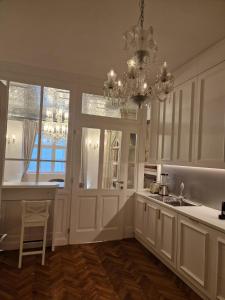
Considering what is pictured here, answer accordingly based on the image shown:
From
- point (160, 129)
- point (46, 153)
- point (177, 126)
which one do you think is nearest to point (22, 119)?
point (46, 153)

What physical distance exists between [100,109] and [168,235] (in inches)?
91.7

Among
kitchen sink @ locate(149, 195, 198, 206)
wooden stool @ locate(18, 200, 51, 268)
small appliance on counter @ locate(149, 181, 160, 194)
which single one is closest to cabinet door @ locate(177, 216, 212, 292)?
kitchen sink @ locate(149, 195, 198, 206)

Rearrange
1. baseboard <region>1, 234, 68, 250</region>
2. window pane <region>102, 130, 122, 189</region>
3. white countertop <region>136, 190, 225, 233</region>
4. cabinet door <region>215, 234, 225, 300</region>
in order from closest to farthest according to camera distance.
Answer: cabinet door <region>215, 234, 225, 300</region> → white countertop <region>136, 190, 225, 233</region> → baseboard <region>1, 234, 68, 250</region> → window pane <region>102, 130, 122, 189</region>

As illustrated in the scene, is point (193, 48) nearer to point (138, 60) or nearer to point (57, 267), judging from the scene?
point (138, 60)

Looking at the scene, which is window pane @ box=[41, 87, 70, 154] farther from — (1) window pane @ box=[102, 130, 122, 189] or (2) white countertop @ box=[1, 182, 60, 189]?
(1) window pane @ box=[102, 130, 122, 189]

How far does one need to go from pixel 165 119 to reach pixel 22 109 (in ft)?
7.67

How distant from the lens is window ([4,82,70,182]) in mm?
3316

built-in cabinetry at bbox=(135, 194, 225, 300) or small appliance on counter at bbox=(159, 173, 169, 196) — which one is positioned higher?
small appliance on counter at bbox=(159, 173, 169, 196)

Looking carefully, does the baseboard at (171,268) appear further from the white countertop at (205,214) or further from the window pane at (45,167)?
the window pane at (45,167)

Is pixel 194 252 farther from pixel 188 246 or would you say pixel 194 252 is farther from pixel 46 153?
pixel 46 153

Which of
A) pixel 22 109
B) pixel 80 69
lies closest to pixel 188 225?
pixel 80 69

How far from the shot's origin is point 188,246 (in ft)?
8.01

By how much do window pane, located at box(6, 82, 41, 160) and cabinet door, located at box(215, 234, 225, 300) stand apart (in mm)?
2848

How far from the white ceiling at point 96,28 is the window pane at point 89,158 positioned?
3.83 ft
